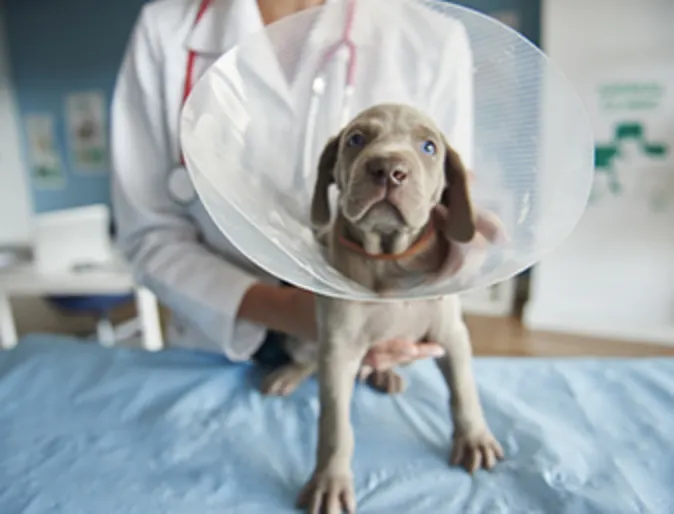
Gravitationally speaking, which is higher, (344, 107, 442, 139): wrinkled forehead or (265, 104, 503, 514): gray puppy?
(344, 107, 442, 139): wrinkled forehead

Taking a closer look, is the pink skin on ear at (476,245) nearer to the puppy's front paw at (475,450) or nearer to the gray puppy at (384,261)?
the gray puppy at (384,261)

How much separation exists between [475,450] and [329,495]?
6.5 inches

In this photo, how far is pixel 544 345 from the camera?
2.20m

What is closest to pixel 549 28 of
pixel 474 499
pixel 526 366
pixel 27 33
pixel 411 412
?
pixel 526 366

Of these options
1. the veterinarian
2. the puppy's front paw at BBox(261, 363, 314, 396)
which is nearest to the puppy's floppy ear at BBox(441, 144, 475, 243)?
the veterinarian

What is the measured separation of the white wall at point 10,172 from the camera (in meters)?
3.12

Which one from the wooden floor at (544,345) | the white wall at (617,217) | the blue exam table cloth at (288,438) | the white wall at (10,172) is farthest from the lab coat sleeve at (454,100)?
the white wall at (10,172)

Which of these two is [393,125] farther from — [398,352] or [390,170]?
[398,352]

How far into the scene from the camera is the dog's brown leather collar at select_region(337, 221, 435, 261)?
0.59 m

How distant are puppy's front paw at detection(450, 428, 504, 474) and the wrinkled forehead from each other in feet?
1.05

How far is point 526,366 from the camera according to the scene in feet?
2.76

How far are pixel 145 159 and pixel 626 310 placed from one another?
202 centimetres

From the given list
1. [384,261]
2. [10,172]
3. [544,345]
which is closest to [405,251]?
[384,261]

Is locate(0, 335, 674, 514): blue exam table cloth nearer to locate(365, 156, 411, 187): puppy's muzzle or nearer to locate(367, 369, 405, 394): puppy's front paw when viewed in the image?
locate(367, 369, 405, 394): puppy's front paw
